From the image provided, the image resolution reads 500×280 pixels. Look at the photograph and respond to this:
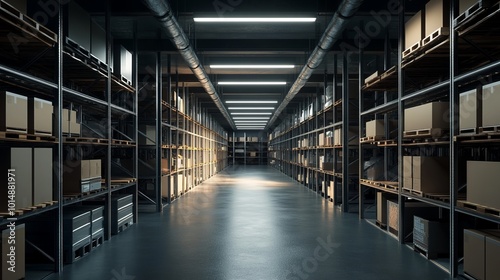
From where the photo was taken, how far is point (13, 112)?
14.0 ft

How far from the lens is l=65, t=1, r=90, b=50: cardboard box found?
5895mm

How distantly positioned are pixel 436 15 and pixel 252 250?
170 inches

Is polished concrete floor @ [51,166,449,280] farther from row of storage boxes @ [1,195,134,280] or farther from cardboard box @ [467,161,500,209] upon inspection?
cardboard box @ [467,161,500,209]

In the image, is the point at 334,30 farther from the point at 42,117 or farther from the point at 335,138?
the point at 42,117

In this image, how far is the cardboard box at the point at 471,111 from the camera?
4520mm

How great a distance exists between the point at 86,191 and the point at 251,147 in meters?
38.7

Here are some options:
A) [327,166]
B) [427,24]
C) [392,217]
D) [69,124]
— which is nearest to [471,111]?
[427,24]

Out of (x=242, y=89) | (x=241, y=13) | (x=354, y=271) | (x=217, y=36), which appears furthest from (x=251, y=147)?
(x=354, y=271)

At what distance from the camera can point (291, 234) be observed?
7535mm

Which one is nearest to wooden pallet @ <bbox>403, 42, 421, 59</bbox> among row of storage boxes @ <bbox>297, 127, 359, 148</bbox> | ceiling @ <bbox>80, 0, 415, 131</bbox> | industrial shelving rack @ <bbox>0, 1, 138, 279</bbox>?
ceiling @ <bbox>80, 0, 415, 131</bbox>

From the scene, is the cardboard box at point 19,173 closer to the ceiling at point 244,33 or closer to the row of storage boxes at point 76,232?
the row of storage boxes at point 76,232

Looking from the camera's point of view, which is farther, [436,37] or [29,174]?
[436,37]

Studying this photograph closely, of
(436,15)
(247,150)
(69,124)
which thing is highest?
(436,15)

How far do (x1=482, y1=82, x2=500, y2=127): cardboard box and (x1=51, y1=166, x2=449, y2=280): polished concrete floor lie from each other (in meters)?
2.01
